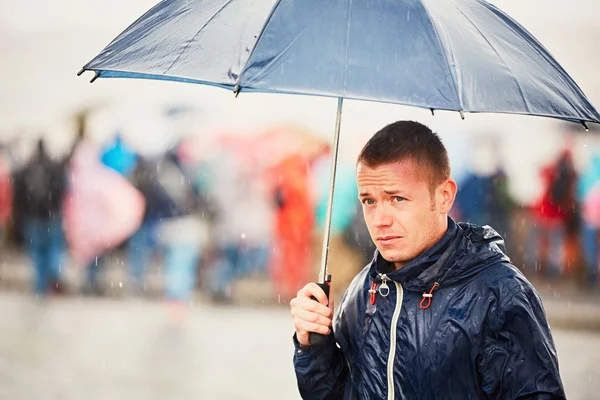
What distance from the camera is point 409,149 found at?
309 centimetres

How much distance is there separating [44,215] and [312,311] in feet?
31.7

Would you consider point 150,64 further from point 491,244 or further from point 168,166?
point 168,166

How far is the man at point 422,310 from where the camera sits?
281cm

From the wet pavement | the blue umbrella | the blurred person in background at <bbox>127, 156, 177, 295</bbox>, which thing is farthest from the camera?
the blurred person in background at <bbox>127, 156, 177, 295</bbox>

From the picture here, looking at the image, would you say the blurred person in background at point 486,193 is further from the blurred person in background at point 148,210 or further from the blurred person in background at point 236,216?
the blurred person in background at point 148,210

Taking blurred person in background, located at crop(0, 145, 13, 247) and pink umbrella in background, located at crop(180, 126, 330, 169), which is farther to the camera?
blurred person in background, located at crop(0, 145, 13, 247)

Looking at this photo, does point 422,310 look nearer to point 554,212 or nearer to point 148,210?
point 148,210

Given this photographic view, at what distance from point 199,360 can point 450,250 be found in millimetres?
6001

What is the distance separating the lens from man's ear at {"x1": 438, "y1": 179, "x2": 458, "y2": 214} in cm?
312

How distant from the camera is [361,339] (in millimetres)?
3086

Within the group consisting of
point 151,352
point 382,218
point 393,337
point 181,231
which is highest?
point 382,218

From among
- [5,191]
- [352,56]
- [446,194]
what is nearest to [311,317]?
[446,194]

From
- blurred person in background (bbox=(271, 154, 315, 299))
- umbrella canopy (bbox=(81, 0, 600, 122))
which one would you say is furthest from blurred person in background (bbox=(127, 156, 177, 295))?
umbrella canopy (bbox=(81, 0, 600, 122))

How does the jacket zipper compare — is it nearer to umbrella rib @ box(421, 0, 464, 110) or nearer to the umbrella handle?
the umbrella handle
